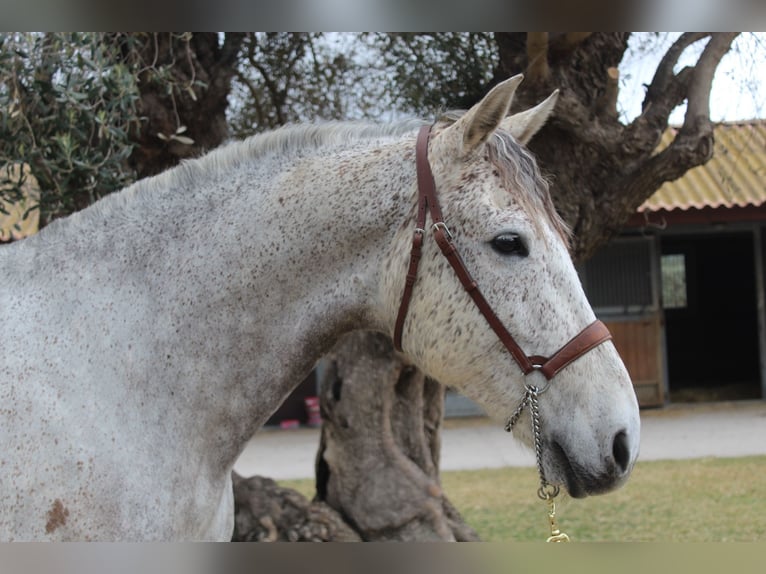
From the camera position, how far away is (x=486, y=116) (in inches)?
77.0

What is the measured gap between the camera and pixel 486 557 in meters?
1.61

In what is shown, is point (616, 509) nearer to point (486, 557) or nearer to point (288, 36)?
point (288, 36)

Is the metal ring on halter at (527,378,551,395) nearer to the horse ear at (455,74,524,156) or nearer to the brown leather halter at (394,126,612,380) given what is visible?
the brown leather halter at (394,126,612,380)

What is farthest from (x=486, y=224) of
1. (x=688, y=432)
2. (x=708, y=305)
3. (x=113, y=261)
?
(x=708, y=305)

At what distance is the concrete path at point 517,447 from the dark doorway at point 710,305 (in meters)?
3.81

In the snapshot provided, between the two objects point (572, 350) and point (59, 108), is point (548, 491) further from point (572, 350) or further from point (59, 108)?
point (59, 108)

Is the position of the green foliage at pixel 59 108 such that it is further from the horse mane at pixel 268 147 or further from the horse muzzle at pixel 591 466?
the horse muzzle at pixel 591 466

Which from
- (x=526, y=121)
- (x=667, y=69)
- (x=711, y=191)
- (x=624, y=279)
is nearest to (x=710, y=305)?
(x=624, y=279)

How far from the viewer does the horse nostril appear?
1.81m

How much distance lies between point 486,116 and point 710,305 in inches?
621

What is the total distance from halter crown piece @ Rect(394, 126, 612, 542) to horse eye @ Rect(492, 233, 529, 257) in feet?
0.36

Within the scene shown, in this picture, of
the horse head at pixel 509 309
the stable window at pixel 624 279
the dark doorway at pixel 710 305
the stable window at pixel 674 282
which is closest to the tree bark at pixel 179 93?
the horse head at pixel 509 309

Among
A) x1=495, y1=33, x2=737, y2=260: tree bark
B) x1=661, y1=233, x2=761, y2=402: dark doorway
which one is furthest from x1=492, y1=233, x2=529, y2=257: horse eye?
x1=661, y1=233, x2=761, y2=402: dark doorway

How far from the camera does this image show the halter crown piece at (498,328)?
1.86 meters
